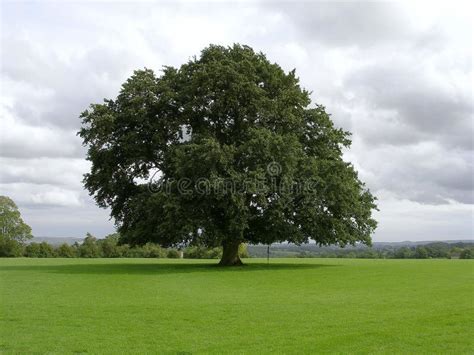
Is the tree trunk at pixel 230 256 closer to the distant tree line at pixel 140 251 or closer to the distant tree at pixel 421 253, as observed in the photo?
the distant tree line at pixel 140 251

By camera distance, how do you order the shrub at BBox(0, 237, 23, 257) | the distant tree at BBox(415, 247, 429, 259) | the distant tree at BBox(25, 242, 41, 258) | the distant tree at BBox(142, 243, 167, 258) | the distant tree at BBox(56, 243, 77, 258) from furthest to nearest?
1. the distant tree at BBox(142, 243, 167, 258)
2. the shrub at BBox(0, 237, 23, 257)
3. the distant tree at BBox(56, 243, 77, 258)
4. the distant tree at BBox(25, 242, 41, 258)
5. the distant tree at BBox(415, 247, 429, 259)

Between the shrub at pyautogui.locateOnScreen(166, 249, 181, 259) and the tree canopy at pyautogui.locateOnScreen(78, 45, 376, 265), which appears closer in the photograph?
the tree canopy at pyautogui.locateOnScreen(78, 45, 376, 265)

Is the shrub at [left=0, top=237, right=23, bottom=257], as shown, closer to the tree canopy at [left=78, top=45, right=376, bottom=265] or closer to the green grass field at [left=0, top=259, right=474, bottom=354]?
the tree canopy at [left=78, top=45, right=376, bottom=265]

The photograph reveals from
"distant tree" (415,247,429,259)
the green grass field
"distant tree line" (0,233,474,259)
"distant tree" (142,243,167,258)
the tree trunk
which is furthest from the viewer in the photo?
"distant tree" (142,243,167,258)

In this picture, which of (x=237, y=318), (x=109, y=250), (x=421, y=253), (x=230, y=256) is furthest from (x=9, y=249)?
(x=237, y=318)

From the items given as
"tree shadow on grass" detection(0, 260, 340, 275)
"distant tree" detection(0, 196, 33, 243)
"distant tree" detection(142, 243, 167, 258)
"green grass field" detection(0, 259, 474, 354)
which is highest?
"distant tree" detection(0, 196, 33, 243)

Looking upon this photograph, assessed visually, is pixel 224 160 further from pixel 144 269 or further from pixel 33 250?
pixel 33 250

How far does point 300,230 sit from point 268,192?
4.30m

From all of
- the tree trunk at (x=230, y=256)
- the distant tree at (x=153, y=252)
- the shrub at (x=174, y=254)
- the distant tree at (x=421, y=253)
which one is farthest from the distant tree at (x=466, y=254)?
the distant tree at (x=153, y=252)

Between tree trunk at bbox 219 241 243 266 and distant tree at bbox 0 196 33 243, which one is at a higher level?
distant tree at bbox 0 196 33 243

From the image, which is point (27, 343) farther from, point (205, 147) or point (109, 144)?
point (109, 144)

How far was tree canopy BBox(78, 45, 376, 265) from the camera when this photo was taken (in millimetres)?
36281

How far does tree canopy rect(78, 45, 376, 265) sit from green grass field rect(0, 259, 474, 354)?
1177 centimetres

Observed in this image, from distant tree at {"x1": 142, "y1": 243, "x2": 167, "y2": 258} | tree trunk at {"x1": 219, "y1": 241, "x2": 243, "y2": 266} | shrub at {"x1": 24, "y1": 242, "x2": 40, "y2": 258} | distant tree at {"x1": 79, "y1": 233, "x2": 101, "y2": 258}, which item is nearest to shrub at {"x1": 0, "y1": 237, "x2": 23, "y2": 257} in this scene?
shrub at {"x1": 24, "y1": 242, "x2": 40, "y2": 258}
